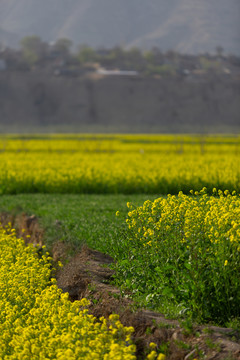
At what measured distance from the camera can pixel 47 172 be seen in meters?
21.0

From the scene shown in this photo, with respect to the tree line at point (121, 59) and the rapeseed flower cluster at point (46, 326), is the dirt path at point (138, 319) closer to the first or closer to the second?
the rapeseed flower cluster at point (46, 326)

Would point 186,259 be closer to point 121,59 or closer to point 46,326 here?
point 46,326

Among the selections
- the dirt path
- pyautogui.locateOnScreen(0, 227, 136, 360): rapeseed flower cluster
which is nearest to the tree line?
the dirt path

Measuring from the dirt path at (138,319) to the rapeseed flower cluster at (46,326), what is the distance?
0.71 ft

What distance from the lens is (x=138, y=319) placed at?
6254 mm

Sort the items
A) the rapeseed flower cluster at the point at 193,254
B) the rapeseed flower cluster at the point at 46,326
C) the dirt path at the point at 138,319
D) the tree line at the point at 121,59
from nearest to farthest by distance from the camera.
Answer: the rapeseed flower cluster at the point at 46,326
the dirt path at the point at 138,319
the rapeseed flower cluster at the point at 193,254
the tree line at the point at 121,59

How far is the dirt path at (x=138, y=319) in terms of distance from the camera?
5543 millimetres

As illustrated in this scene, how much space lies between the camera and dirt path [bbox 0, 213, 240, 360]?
5543mm

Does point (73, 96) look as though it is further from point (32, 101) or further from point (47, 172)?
point (47, 172)

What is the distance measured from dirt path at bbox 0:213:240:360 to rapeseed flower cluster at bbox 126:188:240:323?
408mm

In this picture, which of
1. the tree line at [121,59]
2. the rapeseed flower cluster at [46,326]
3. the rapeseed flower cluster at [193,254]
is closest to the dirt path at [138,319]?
the rapeseed flower cluster at [46,326]

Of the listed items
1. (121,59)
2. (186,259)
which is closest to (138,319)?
(186,259)

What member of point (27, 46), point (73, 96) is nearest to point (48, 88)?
point (73, 96)

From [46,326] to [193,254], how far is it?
1.87 metres
